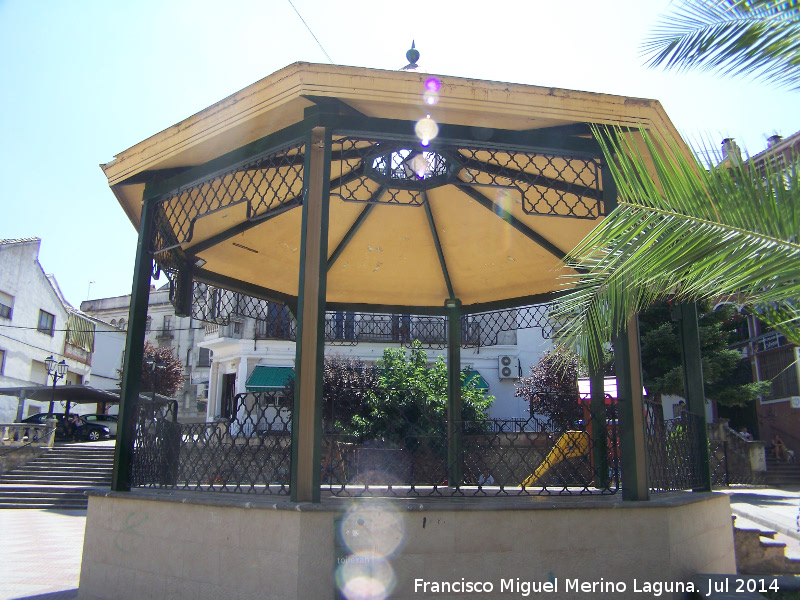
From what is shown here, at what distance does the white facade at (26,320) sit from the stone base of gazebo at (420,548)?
28.4 metres

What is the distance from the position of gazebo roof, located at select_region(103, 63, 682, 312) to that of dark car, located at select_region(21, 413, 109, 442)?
2309 cm

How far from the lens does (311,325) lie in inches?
178

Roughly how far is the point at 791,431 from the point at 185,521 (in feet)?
93.3

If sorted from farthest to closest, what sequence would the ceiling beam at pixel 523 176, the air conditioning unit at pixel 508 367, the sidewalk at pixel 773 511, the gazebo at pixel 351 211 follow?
Result: 1. the air conditioning unit at pixel 508 367
2. the sidewalk at pixel 773 511
3. the ceiling beam at pixel 523 176
4. the gazebo at pixel 351 211

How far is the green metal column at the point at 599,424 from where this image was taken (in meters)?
5.19

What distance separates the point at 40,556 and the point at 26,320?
25.4 metres

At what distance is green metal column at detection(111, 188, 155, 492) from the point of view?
18.1 ft

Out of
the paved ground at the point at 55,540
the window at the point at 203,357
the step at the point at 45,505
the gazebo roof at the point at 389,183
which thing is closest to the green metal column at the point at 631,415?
the gazebo roof at the point at 389,183

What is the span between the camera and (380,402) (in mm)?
15008

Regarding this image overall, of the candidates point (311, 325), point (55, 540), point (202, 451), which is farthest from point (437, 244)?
point (55, 540)

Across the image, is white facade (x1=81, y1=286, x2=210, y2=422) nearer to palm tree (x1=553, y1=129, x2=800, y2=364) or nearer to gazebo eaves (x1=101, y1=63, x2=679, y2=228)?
gazebo eaves (x1=101, y1=63, x2=679, y2=228)

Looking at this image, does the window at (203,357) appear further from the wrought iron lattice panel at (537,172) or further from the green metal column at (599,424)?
the wrought iron lattice panel at (537,172)

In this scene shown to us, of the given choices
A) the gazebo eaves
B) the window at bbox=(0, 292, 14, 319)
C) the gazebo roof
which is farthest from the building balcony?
the gazebo eaves

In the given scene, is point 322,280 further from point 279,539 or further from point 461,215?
point 461,215
